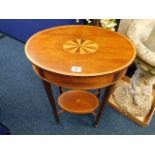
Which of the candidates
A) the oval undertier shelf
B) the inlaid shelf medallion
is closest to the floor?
the oval undertier shelf

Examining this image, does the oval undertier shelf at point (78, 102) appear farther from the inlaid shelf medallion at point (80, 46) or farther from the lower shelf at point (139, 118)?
the inlaid shelf medallion at point (80, 46)

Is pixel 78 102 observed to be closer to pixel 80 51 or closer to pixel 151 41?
pixel 80 51

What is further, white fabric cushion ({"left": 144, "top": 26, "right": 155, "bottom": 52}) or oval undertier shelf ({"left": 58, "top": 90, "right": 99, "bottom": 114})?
white fabric cushion ({"left": 144, "top": 26, "right": 155, "bottom": 52})

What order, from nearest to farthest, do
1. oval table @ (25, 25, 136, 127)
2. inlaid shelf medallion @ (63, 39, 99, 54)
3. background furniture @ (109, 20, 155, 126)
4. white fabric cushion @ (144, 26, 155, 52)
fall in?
oval table @ (25, 25, 136, 127), inlaid shelf medallion @ (63, 39, 99, 54), background furniture @ (109, 20, 155, 126), white fabric cushion @ (144, 26, 155, 52)

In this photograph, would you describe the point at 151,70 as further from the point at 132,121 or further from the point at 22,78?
the point at 22,78

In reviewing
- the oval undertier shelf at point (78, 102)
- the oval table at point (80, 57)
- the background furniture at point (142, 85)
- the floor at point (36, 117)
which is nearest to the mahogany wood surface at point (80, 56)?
the oval table at point (80, 57)

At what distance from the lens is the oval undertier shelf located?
4.75ft

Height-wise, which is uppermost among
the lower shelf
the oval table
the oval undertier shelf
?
the oval table

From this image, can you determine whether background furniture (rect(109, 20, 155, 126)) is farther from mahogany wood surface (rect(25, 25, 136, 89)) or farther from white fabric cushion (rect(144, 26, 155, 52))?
mahogany wood surface (rect(25, 25, 136, 89))

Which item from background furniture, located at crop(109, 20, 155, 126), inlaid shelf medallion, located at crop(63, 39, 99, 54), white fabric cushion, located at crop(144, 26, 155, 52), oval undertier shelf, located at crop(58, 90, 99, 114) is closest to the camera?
inlaid shelf medallion, located at crop(63, 39, 99, 54)

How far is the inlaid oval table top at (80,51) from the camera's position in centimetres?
97

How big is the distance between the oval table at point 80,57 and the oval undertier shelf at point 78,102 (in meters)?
0.30

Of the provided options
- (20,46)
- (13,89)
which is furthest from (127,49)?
(20,46)

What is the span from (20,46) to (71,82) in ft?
5.64
